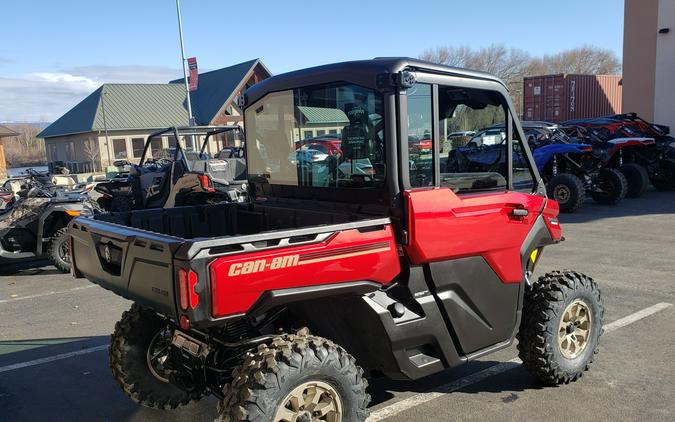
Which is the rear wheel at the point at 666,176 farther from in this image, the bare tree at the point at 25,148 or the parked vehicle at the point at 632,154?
the bare tree at the point at 25,148

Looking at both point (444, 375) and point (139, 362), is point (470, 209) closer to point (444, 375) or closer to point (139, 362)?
point (444, 375)

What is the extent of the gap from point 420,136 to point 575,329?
1998mm

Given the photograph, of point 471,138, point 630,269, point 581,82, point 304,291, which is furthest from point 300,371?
point 581,82

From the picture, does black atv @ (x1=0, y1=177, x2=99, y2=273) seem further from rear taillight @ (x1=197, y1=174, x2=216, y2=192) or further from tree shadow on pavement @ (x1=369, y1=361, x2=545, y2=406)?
tree shadow on pavement @ (x1=369, y1=361, x2=545, y2=406)

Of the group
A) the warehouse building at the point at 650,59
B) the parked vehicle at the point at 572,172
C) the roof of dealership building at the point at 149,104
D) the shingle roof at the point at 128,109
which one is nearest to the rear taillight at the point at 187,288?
the parked vehicle at the point at 572,172

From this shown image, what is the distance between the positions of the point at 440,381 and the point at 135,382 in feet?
7.12

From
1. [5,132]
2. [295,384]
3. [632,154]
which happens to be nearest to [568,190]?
[632,154]

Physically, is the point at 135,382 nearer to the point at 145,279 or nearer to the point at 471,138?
the point at 145,279

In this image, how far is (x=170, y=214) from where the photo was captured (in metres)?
4.29

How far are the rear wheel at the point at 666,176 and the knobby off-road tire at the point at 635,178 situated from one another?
140cm

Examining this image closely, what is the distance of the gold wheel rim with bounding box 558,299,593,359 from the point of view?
13.6ft

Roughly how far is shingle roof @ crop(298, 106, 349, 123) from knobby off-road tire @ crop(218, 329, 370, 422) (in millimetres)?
1307

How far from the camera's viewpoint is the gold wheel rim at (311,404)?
283 centimetres

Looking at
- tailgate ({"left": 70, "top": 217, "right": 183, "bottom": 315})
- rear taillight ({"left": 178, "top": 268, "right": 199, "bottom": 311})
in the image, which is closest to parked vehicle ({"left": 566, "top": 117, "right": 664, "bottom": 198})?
tailgate ({"left": 70, "top": 217, "right": 183, "bottom": 315})
